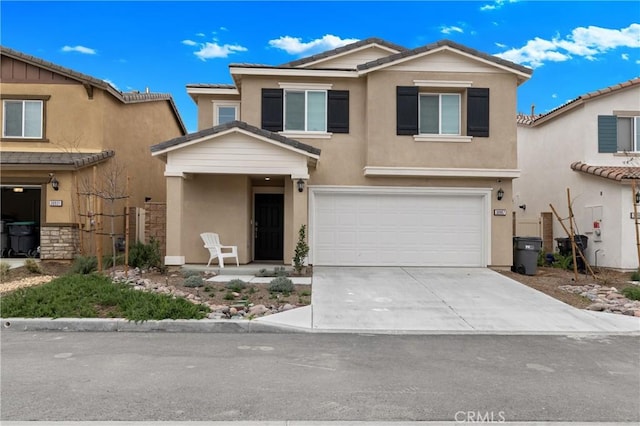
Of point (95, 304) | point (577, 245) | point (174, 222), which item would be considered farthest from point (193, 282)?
point (577, 245)

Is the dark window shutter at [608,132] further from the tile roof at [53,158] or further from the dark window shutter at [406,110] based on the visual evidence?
the tile roof at [53,158]

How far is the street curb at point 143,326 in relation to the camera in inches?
287

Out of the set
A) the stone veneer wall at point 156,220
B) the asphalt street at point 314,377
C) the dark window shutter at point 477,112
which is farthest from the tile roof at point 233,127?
the asphalt street at point 314,377

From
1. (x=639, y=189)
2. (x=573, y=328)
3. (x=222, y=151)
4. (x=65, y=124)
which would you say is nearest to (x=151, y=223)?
(x=222, y=151)

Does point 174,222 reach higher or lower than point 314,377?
higher

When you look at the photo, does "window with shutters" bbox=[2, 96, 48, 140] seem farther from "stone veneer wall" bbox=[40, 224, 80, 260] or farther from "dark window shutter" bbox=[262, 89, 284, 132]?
"dark window shutter" bbox=[262, 89, 284, 132]

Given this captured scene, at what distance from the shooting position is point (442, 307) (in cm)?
897

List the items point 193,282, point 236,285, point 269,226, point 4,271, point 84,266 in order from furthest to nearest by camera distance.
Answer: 1. point 269,226
2. point 84,266
3. point 4,271
4. point 193,282
5. point 236,285

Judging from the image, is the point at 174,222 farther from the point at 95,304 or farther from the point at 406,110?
the point at 406,110

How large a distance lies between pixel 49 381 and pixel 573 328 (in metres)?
7.66

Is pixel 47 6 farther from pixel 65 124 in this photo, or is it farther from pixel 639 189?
pixel 639 189

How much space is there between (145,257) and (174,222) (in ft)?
3.97

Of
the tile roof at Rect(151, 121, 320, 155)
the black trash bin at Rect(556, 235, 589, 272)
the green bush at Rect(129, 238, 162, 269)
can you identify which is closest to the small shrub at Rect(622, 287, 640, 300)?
the black trash bin at Rect(556, 235, 589, 272)

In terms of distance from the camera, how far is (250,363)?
5664 mm
